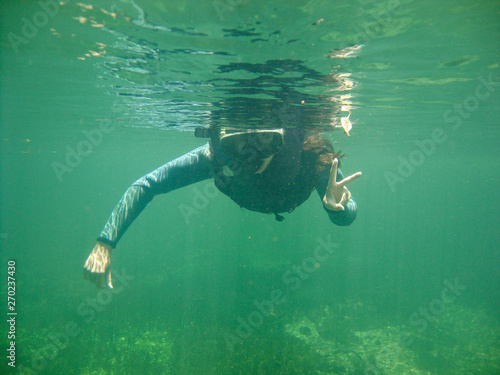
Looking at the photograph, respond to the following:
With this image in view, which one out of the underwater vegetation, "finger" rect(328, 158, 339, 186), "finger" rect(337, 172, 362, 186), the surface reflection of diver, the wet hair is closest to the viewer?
"finger" rect(337, 172, 362, 186)

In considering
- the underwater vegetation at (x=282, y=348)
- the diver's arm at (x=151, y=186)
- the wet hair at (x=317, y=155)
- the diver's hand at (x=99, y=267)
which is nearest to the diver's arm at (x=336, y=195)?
the wet hair at (x=317, y=155)

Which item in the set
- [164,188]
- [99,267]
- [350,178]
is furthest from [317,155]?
[99,267]

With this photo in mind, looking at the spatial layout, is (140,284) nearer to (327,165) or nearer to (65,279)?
(65,279)

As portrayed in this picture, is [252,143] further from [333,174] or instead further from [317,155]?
[333,174]

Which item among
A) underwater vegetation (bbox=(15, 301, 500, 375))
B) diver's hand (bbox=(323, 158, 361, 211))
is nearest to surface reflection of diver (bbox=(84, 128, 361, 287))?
diver's hand (bbox=(323, 158, 361, 211))

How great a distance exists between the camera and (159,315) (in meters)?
15.6

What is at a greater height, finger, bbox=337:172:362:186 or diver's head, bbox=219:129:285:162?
diver's head, bbox=219:129:285:162

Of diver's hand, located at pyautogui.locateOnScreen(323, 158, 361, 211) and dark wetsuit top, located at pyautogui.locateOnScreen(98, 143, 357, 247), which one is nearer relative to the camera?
diver's hand, located at pyautogui.locateOnScreen(323, 158, 361, 211)

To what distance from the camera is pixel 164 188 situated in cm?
466

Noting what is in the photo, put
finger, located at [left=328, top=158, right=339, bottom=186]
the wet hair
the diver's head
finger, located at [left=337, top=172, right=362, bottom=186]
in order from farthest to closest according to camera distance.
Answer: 1. the wet hair
2. the diver's head
3. finger, located at [left=328, top=158, right=339, bottom=186]
4. finger, located at [left=337, top=172, right=362, bottom=186]

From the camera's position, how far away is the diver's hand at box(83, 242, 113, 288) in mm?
3414

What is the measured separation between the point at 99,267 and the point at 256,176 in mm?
2679

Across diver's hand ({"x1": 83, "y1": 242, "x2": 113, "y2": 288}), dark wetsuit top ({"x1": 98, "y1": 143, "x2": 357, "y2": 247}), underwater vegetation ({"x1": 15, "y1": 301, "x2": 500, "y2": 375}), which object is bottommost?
underwater vegetation ({"x1": 15, "y1": 301, "x2": 500, "y2": 375})

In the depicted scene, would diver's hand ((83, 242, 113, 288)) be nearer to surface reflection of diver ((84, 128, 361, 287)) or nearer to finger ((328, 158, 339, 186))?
surface reflection of diver ((84, 128, 361, 287))
